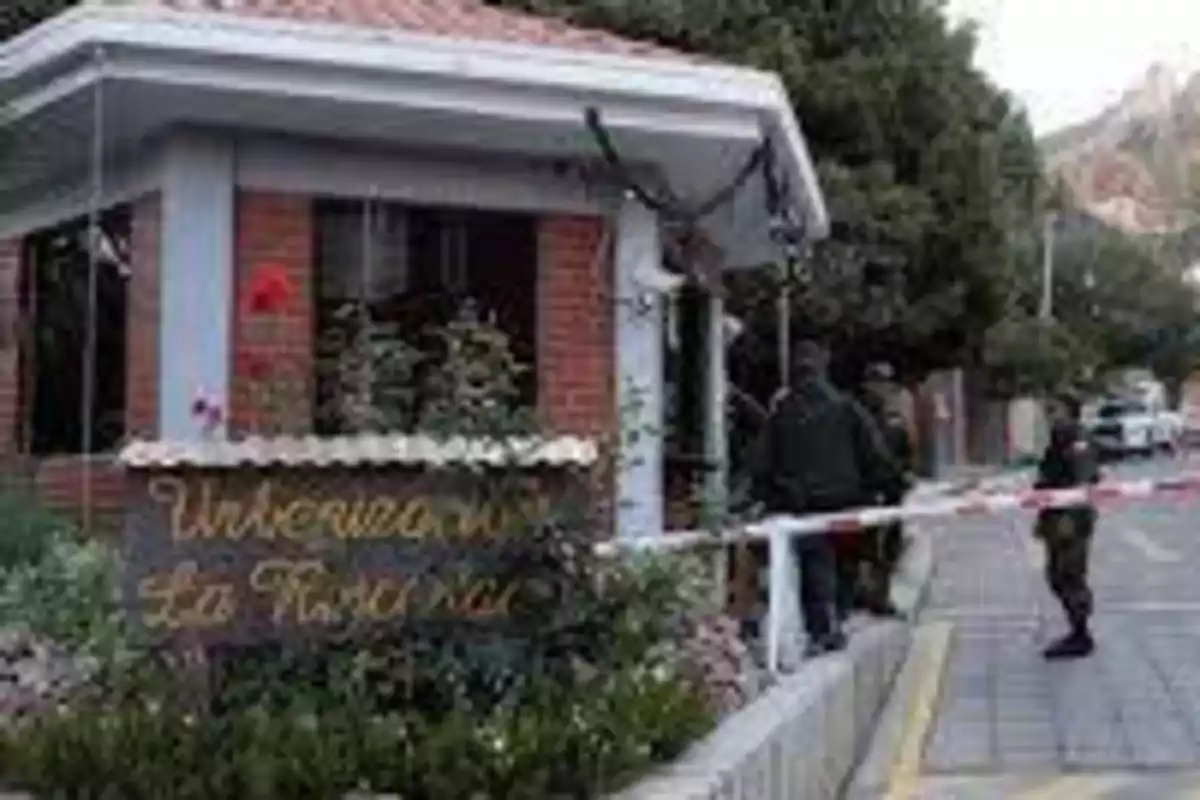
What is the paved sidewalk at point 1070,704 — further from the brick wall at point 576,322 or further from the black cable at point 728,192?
the black cable at point 728,192

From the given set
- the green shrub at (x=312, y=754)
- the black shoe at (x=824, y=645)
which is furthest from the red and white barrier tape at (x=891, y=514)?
the green shrub at (x=312, y=754)

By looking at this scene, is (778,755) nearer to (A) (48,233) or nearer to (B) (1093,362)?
(A) (48,233)

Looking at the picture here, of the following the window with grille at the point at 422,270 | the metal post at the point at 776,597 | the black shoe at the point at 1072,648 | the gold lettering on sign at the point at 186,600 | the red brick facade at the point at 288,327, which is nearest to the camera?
the gold lettering on sign at the point at 186,600

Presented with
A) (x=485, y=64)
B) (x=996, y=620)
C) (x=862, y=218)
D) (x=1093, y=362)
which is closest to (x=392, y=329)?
(x=485, y=64)

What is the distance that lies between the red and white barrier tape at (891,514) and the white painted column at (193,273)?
7.67 ft

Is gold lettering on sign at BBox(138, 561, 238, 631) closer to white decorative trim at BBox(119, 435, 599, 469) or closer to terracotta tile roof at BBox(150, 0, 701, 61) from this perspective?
white decorative trim at BBox(119, 435, 599, 469)

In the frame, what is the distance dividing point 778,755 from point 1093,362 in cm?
6779

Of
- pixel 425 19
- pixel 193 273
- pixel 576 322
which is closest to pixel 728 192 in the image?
pixel 576 322

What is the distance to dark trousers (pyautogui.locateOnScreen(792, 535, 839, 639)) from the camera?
400 inches

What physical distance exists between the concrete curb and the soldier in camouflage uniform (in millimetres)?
1217

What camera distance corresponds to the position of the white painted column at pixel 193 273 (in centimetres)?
1020

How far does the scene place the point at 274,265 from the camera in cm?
1051

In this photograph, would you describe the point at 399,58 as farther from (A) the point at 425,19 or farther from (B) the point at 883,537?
(B) the point at 883,537

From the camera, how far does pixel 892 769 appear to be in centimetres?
996
